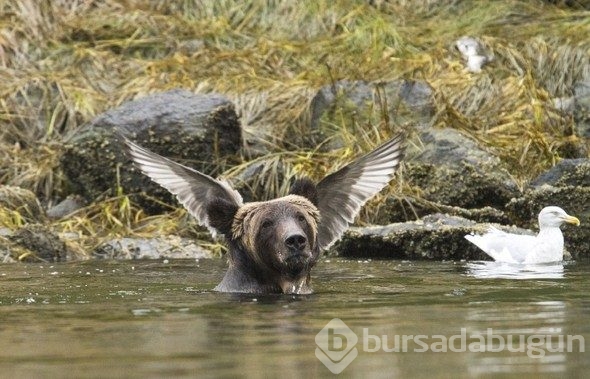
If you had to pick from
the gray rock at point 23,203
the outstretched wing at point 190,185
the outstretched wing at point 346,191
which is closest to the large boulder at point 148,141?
the gray rock at point 23,203

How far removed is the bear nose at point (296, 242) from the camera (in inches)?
329

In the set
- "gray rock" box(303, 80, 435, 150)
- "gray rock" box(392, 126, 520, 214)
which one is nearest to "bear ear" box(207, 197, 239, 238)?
"gray rock" box(392, 126, 520, 214)

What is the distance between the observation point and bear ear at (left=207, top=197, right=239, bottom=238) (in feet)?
29.5

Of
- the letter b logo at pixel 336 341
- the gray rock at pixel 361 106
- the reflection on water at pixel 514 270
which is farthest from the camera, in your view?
the gray rock at pixel 361 106

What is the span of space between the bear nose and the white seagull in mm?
3750

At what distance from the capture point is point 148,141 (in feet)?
48.7

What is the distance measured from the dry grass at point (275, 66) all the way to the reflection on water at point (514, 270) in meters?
3.05

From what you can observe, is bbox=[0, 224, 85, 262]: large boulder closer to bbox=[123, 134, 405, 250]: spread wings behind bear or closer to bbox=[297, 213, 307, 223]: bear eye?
bbox=[123, 134, 405, 250]: spread wings behind bear

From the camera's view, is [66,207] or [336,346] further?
[66,207]

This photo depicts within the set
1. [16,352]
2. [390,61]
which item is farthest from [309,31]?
[16,352]

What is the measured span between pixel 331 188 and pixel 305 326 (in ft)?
9.39

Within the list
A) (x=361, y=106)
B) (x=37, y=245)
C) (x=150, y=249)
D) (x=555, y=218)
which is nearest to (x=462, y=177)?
(x=555, y=218)

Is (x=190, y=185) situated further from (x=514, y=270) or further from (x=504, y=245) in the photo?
(x=504, y=245)

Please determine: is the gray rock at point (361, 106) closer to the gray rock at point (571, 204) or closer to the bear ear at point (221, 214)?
A: the gray rock at point (571, 204)
